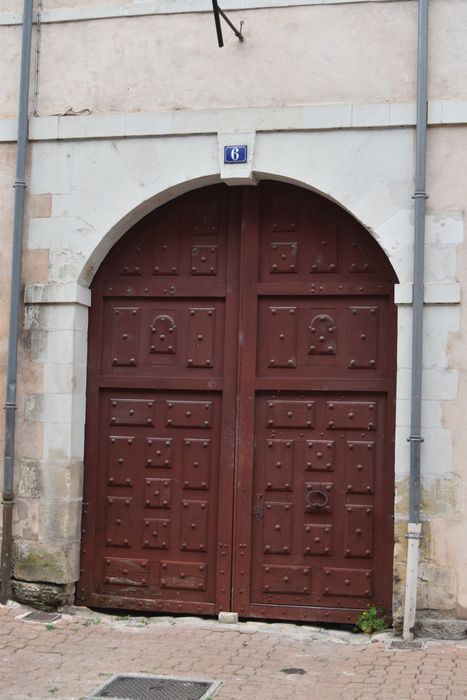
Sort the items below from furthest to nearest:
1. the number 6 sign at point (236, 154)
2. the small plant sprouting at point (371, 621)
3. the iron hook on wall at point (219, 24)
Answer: the number 6 sign at point (236, 154) < the small plant sprouting at point (371, 621) < the iron hook on wall at point (219, 24)

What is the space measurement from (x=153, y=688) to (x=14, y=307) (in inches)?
113

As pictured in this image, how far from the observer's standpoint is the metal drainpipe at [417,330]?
618 centimetres

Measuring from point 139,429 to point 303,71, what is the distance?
2750mm

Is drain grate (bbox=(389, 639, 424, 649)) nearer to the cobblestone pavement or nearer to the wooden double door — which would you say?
the cobblestone pavement

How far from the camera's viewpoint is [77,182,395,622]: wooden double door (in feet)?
22.0

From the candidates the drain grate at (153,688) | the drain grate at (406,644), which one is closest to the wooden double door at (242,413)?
the drain grate at (406,644)

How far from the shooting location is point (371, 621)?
21.2 ft

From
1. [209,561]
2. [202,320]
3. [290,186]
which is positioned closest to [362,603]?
[209,561]

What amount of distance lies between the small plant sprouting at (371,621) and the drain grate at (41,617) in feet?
6.67

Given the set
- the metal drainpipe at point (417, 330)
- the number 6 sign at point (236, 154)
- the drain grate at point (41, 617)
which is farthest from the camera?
the number 6 sign at point (236, 154)

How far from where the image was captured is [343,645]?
20.5 feet

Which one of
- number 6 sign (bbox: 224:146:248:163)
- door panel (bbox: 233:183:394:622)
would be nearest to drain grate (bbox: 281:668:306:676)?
door panel (bbox: 233:183:394:622)

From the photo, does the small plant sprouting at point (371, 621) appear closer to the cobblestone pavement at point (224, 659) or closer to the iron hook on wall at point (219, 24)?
the cobblestone pavement at point (224, 659)

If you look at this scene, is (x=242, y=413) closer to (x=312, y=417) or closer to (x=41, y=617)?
(x=312, y=417)
